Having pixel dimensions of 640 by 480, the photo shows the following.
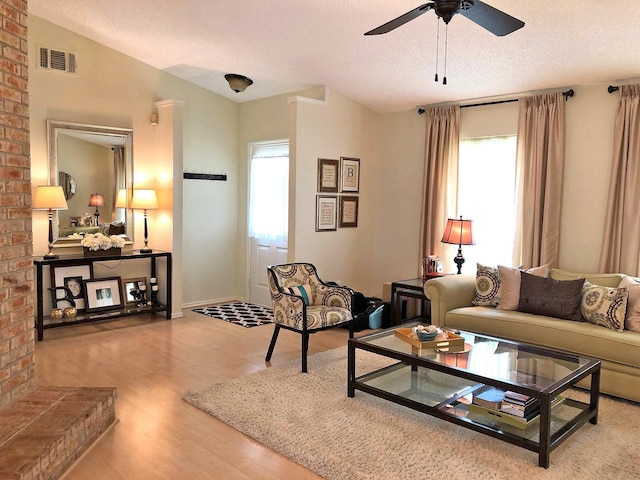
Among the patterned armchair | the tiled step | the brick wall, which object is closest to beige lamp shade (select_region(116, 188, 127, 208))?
the patterned armchair

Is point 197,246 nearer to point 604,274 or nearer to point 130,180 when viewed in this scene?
point 130,180

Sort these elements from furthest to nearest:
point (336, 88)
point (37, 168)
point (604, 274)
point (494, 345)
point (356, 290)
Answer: point (356, 290)
point (336, 88)
point (37, 168)
point (604, 274)
point (494, 345)

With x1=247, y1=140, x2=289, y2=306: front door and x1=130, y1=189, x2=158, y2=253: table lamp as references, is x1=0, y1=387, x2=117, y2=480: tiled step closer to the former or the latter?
x1=130, y1=189, x2=158, y2=253: table lamp

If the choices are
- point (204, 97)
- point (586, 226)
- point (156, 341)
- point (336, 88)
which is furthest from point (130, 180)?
point (586, 226)

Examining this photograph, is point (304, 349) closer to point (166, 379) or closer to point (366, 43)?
A: point (166, 379)

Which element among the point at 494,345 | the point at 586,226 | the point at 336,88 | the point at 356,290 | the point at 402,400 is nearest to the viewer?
the point at 402,400

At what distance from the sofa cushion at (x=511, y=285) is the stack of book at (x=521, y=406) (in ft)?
5.07

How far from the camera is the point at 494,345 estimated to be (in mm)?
3531

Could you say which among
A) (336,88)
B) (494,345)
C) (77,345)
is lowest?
(77,345)

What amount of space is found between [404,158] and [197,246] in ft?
8.87

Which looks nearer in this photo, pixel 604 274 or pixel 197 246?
pixel 604 274

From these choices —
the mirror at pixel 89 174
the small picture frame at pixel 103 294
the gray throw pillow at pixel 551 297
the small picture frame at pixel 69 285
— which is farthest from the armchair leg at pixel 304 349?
the mirror at pixel 89 174

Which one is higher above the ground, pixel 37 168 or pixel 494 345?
pixel 37 168

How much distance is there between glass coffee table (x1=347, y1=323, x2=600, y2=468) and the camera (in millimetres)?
2801
